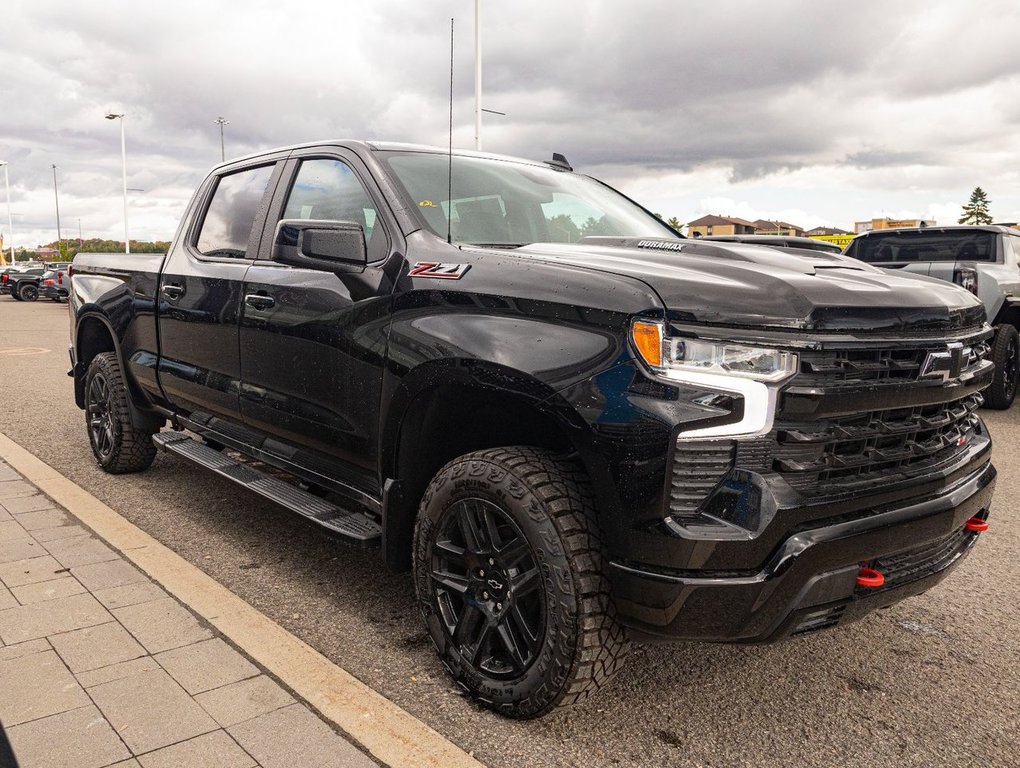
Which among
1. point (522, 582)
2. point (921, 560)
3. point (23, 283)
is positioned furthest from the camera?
point (23, 283)

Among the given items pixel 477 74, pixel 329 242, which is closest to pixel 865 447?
pixel 329 242

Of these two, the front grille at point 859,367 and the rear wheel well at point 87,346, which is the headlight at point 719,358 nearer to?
the front grille at point 859,367

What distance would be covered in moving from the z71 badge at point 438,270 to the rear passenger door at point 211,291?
4.31 feet

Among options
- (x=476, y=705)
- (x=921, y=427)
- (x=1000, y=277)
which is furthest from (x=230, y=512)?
(x=1000, y=277)

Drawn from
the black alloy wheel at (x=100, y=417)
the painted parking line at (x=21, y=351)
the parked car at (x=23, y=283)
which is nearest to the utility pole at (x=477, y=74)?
the painted parking line at (x=21, y=351)

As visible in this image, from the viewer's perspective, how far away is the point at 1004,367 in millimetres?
8445

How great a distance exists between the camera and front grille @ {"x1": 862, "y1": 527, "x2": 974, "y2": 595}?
2.53 meters

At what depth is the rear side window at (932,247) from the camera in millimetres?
9180

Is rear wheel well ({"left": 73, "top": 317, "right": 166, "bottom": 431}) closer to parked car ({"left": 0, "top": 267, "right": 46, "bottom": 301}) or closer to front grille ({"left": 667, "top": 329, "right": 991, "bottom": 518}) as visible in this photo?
front grille ({"left": 667, "top": 329, "right": 991, "bottom": 518})

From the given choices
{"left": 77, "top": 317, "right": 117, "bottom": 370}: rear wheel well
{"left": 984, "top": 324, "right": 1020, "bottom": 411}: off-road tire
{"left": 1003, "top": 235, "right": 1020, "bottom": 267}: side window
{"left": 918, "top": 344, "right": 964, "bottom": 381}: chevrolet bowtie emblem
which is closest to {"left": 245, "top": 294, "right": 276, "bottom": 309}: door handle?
{"left": 77, "top": 317, "right": 117, "bottom": 370}: rear wheel well

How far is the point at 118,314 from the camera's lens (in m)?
5.30

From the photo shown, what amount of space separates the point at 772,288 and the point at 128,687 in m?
2.35

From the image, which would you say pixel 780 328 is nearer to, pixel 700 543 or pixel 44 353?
pixel 700 543

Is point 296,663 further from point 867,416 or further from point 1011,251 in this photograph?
point 1011,251
